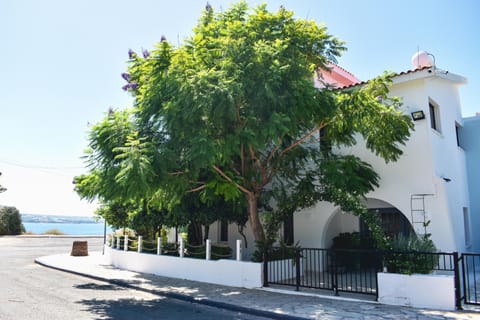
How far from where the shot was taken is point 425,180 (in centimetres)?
1131

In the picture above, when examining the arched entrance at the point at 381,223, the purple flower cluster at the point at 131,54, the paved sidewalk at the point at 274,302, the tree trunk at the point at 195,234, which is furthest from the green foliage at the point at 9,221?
the arched entrance at the point at 381,223

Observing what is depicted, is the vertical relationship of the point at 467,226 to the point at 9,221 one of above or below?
above

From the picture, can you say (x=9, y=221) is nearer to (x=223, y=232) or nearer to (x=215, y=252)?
(x=223, y=232)

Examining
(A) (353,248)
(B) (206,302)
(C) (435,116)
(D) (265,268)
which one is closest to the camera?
(B) (206,302)

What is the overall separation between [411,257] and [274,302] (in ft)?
11.3

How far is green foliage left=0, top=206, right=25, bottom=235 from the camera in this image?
38438 millimetres

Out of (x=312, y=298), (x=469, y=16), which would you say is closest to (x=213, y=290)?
(x=312, y=298)

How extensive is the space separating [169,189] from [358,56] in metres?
8.10

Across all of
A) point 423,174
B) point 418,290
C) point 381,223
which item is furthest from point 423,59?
point 418,290

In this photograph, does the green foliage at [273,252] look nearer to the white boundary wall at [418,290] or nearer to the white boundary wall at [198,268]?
the white boundary wall at [198,268]

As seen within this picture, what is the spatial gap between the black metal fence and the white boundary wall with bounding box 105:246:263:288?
52 cm

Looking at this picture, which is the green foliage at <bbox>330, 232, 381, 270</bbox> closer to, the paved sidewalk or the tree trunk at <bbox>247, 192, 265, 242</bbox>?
the tree trunk at <bbox>247, 192, 265, 242</bbox>

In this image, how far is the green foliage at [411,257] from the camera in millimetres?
8406

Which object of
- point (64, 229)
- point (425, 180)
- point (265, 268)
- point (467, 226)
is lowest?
point (64, 229)
